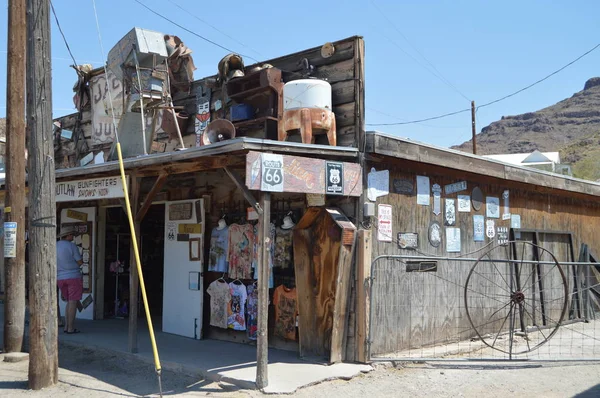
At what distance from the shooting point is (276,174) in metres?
6.94

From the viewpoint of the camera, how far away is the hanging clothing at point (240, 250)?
923cm

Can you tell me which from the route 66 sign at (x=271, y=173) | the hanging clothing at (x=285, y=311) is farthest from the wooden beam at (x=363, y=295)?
the route 66 sign at (x=271, y=173)

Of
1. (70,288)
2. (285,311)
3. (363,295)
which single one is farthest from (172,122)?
(363,295)

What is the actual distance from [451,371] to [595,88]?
104042mm

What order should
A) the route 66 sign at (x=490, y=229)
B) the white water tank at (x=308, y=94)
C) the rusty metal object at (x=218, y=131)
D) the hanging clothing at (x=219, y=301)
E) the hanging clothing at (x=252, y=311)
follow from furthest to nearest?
the route 66 sign at (x=490, y=229)
the hanging clothing at (x=219, y=301)
the rusty metal object at (x=218, y=131)
the hanging clothing at (x=252, y=311)
the white water tank at (x=308, y=94)

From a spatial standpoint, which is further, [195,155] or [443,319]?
[443,319]

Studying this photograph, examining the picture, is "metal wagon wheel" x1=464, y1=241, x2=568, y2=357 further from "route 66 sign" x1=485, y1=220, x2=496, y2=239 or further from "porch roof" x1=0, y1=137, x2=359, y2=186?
"porch roof" x1=0, y1=137, x2=359, y2=186

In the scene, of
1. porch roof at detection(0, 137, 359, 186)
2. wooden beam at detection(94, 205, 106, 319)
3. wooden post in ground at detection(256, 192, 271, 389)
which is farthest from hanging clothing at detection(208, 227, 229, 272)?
wooden beam at detection(94, 205, 106, 319)

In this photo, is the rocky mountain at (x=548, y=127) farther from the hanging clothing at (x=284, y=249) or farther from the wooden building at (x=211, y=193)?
the hanging clothing at (x=284, y=249)

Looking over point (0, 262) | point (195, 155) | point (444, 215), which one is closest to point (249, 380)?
point (195, 155)

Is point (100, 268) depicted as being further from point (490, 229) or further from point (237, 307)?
point (490, 229)

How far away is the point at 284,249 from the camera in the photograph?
8867mm

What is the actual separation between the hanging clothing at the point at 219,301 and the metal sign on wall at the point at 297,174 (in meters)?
2.91

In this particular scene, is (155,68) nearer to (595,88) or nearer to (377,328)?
(377,328)
